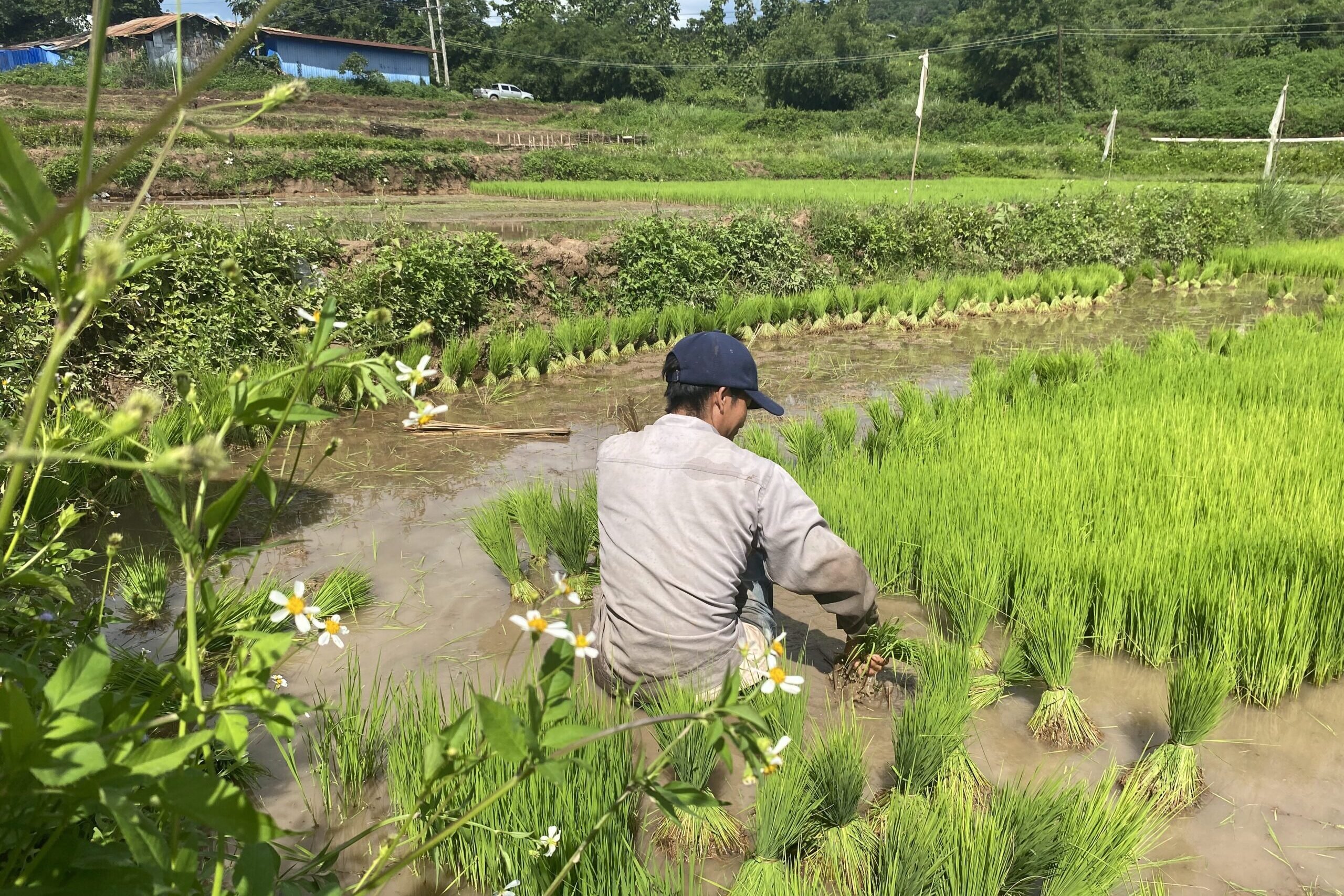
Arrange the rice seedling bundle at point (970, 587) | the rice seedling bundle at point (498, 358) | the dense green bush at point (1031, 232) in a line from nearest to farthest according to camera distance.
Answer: the rice seedling bundle at point (970, 587), the rice seedling bundle at point (498, 358), the dense green bush at point (1031, 232)

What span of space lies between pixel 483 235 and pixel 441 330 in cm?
85

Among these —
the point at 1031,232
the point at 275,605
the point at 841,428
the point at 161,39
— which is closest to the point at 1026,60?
the point at 1031,232

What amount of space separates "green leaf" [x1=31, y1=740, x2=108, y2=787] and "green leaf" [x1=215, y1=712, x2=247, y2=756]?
0.29 ft

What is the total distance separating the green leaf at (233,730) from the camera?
73cm

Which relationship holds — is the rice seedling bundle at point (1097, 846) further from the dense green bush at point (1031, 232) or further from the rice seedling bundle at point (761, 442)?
the dense green bush at point (1031, 232)

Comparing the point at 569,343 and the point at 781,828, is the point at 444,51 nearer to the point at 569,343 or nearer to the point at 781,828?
the point at 569,343

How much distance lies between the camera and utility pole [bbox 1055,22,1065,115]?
3659cm

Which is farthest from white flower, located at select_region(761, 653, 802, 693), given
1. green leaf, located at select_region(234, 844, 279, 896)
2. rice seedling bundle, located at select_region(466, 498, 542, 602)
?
rice seedling bundle, located at select_region(466, 498, 542, 602)

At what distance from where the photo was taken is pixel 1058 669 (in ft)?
7.48

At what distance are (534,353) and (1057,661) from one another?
14.0 feet

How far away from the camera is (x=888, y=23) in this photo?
88.1 m

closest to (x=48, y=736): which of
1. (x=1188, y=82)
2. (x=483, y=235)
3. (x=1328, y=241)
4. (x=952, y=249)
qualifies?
(x=483, y=235)

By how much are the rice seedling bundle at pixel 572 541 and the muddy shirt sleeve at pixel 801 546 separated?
3.69ft

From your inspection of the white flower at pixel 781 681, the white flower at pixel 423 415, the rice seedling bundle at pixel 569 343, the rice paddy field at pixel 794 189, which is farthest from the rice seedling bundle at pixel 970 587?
the rice paddy field at pixel 794 189
